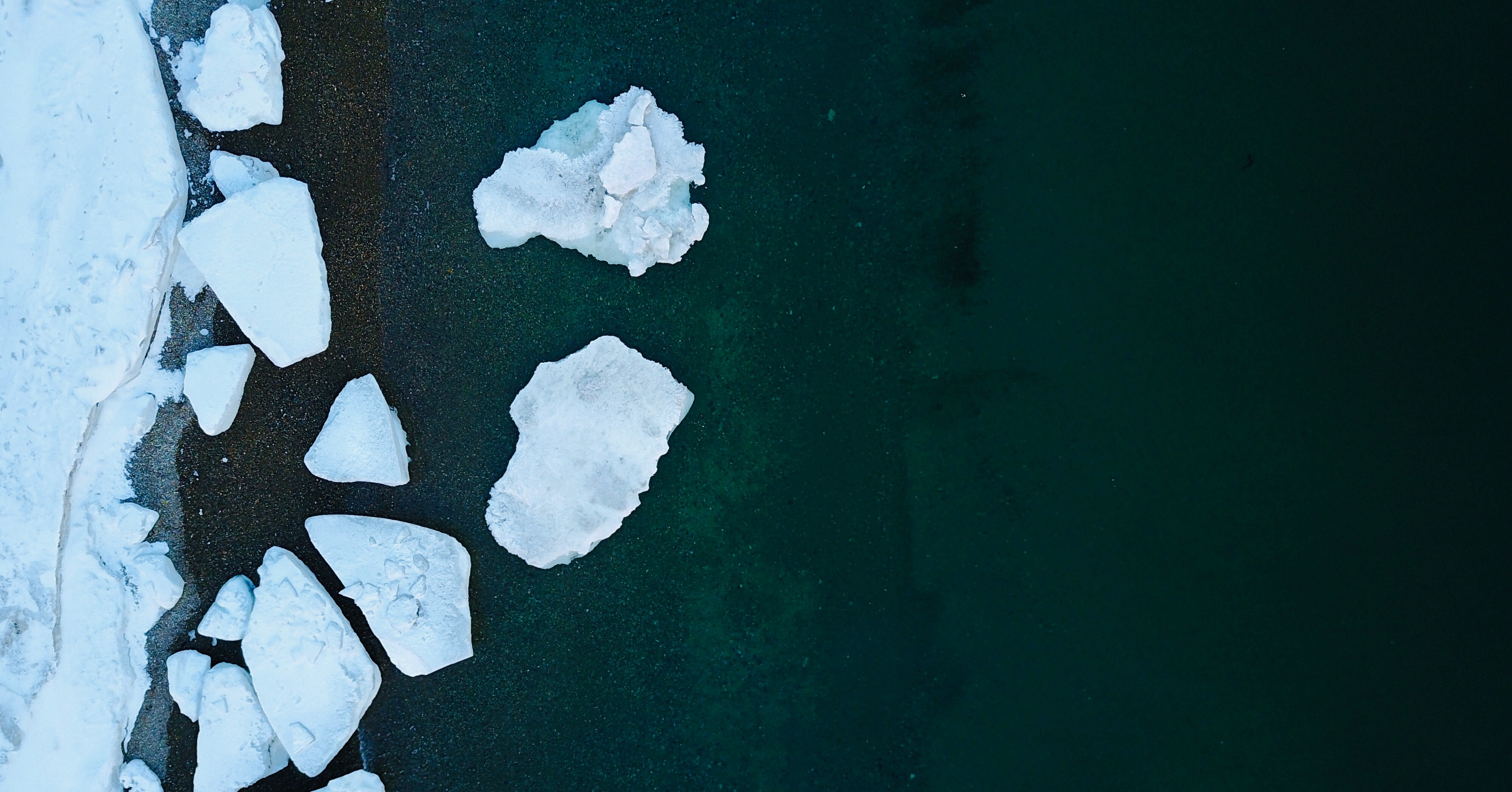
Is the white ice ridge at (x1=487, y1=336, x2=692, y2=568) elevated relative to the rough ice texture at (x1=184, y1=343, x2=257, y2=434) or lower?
lower

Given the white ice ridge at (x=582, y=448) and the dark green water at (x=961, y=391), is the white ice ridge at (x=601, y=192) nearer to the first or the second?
the dark green water at (x=961, y=391)

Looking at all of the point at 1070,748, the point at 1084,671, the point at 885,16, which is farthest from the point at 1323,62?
the point at 1070,748

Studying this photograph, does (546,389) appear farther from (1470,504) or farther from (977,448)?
(1470,504)

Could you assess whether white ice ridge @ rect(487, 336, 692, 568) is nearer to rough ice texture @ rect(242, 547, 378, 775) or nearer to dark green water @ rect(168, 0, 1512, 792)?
dark green water @ rect(168, 0, 1512, 792)

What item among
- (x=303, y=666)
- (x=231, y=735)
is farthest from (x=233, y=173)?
(x=231, y=735)

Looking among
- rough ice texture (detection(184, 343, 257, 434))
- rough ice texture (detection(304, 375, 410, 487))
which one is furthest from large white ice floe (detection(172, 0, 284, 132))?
rough ice texture (detection(304, 375, 410, 487))

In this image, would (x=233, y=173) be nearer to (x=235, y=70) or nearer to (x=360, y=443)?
(x=235, y=70)

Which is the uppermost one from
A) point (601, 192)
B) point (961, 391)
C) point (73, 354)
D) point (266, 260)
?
point (601, 192)
